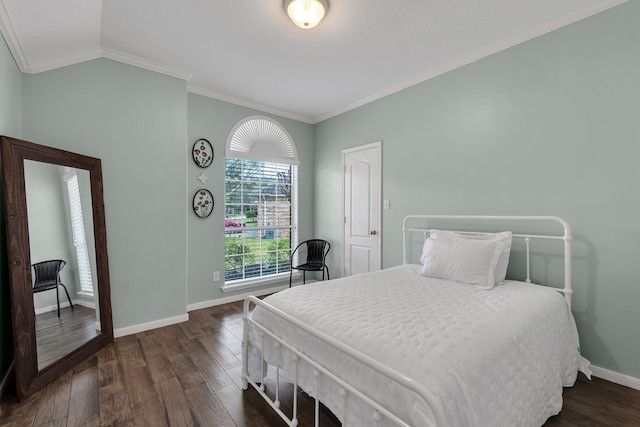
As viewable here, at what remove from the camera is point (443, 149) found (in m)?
2.92

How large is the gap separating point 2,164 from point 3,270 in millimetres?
690

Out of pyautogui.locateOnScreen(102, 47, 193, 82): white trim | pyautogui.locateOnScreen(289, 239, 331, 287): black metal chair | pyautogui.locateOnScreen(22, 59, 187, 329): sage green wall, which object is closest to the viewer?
pyautogui.locateOnScreen(22, 59, 187, 329): sage green wall

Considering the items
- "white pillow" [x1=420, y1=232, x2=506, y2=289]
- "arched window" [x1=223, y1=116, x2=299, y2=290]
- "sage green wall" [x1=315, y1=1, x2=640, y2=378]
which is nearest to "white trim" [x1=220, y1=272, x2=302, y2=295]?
"arched window" [x1=223, y1=116, x2=299, y2=290]

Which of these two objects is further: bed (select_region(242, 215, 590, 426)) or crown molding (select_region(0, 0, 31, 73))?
crown molding (select_region(0, 0, 31, 73))

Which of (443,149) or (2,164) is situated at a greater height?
(443,149)

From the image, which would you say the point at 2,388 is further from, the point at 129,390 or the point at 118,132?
the point at 118,132

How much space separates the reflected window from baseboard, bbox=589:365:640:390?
12.6 feet

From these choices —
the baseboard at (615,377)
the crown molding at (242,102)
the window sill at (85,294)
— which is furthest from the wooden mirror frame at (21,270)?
the baseboard at (615,377)

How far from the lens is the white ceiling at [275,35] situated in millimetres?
1985

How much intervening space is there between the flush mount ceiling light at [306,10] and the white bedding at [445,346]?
1.84 meters

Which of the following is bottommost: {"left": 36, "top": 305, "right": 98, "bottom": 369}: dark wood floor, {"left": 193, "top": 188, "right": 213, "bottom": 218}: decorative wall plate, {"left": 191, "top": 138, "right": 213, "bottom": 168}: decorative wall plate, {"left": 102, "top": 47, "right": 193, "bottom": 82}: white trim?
{"left": 36, "top": 305, "right": 98, "bottom": 369}: dark wood floor

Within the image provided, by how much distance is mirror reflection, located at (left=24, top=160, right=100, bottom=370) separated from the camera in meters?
1.95

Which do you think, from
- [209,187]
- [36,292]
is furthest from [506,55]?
[36,292]

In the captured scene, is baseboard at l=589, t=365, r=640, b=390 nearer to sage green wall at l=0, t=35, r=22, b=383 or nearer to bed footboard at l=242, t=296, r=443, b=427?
bed footboard at l=242, t=296, r=443, b=427
